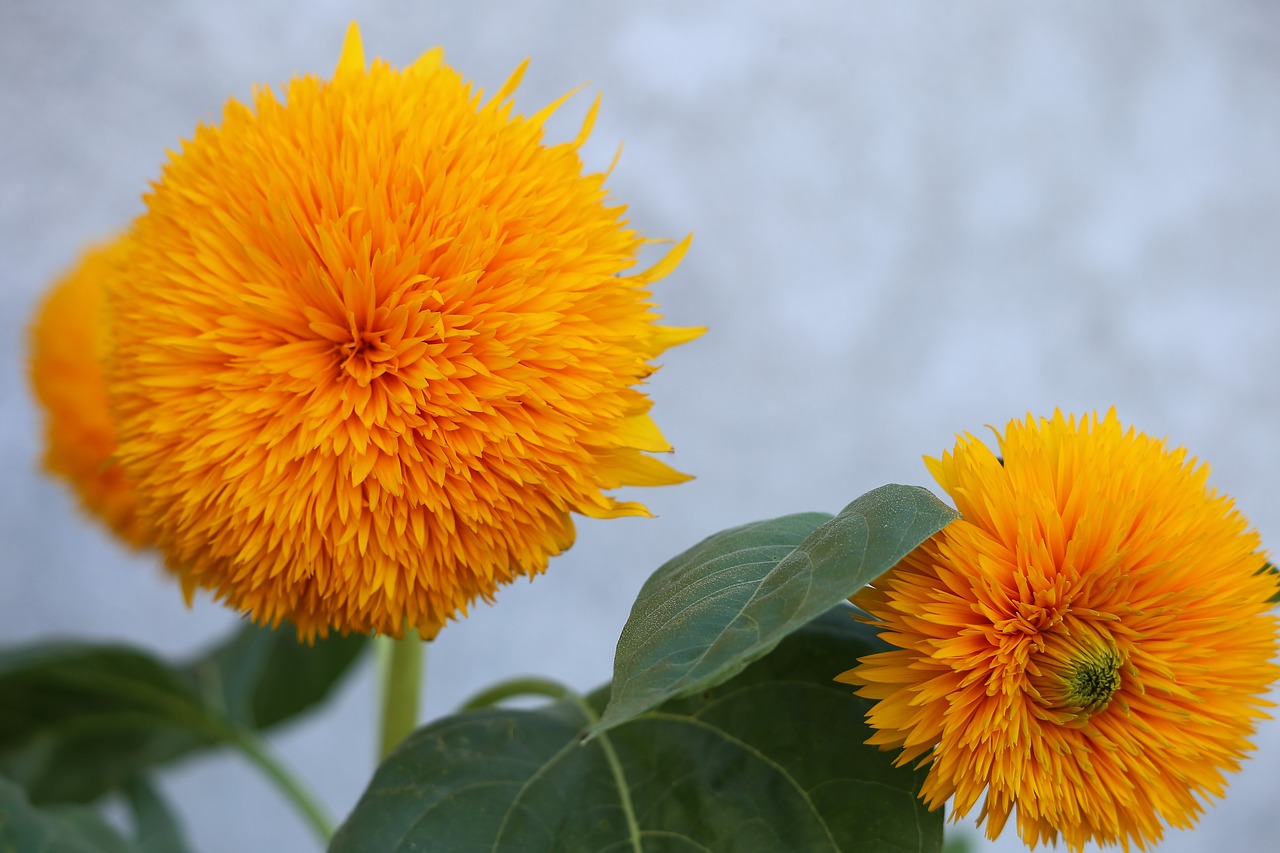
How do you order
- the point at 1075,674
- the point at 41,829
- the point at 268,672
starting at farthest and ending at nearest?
the point at 268,672, the point at 41,829, the point at 1075,674

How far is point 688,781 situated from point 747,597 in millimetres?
108

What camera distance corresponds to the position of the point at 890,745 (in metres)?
0.31

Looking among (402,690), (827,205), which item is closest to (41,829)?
(402,690)

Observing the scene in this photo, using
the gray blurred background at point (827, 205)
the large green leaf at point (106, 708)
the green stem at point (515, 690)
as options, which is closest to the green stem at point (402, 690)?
the green stem at point (515, 690)

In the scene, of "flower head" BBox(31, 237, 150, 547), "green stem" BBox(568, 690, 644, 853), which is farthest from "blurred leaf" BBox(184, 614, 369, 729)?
"green stem" BBox(568, 690, 644, 853)

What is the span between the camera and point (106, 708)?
0.60 metres

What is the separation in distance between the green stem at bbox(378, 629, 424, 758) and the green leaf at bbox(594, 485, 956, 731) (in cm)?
18

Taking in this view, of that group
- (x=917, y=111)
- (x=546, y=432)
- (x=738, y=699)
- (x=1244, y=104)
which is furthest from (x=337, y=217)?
(x=1244, y=104)

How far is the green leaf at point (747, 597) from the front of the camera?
9.2 inches

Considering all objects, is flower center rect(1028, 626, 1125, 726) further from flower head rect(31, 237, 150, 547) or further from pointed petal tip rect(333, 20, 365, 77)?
flower head rect(31, 237, 150, 547)

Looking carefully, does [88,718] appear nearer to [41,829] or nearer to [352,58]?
[41,829]

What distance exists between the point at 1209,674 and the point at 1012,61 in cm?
74

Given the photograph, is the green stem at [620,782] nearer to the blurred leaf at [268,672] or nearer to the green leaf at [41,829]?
the green leaf at [41,829]

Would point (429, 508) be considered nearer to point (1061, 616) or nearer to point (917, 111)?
point (1061, 616)
